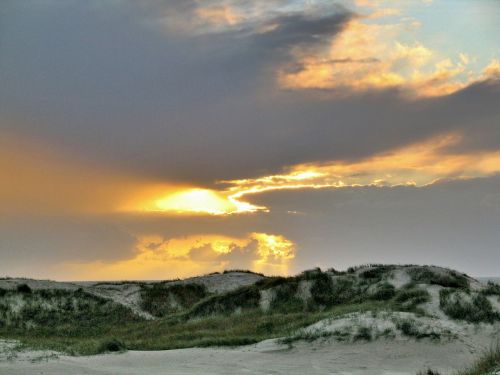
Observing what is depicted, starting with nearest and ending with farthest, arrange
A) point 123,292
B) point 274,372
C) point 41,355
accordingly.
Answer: point 274,372 < point 41,355 < point 123,292

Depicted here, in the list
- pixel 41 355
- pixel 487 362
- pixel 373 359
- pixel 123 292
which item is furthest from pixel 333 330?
pixel 123 292

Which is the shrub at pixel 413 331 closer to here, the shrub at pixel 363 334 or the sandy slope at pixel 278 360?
the sandy slope at pixel 278 360

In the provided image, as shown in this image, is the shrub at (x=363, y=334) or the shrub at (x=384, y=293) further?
the shrub at (x=384, y=293)

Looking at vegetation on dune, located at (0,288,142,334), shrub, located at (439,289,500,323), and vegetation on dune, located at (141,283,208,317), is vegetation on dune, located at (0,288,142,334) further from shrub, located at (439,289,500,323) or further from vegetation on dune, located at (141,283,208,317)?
shrub, located at (439,289,500,323)

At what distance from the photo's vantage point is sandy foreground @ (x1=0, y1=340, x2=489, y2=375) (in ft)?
58.1

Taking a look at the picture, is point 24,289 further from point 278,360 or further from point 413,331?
point 413,331

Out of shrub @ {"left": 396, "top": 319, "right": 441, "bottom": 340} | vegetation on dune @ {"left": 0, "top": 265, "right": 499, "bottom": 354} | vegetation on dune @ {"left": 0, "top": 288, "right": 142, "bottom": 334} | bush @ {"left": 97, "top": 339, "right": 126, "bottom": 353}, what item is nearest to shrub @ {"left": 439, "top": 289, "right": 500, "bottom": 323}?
vegetation on dune @ {"left": 0, "top": 265, "right": 499, "bottom": 354}

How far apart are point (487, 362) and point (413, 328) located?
9.22 meters

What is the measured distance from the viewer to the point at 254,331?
88.5 feet

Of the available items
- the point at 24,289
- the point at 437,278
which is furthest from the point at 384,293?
the point at 24,289

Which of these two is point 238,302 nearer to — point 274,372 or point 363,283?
point 363,283

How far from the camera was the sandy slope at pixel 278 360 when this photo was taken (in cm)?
1766

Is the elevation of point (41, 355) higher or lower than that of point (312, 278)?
lower

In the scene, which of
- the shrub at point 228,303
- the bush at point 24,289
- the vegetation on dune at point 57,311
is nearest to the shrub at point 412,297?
the shrub at point 228,303
